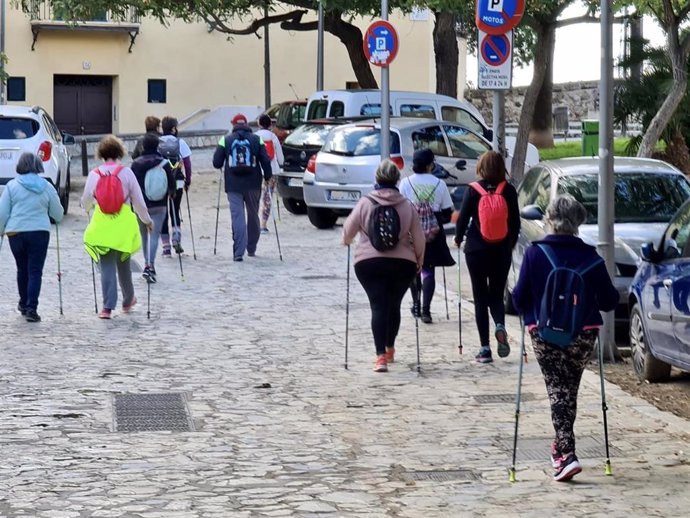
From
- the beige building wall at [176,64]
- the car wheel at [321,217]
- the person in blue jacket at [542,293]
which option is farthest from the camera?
the beige building wall at [176,64]

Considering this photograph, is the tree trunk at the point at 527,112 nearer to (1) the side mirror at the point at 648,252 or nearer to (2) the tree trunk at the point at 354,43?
(1) the side mirror at the point at 648,252

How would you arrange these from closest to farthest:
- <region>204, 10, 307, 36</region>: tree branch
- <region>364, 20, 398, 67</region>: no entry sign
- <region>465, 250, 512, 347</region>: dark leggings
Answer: <region>465, 250, 512, 347</region>: dark leggings < <region>364, 20, 398, 67</region>: no entry sign < <region>204, 10, 307, 36</region>: tree branch

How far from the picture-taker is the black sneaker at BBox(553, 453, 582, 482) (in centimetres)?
802

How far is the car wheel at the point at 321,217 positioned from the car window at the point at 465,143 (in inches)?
85.3

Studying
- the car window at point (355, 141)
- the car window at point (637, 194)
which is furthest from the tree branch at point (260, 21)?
the car window at point (637, 194)

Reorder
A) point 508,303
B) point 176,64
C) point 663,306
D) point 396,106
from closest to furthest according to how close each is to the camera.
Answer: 1. point 663,306
2. point 508,303
3. point 396,106
4. point 176,64

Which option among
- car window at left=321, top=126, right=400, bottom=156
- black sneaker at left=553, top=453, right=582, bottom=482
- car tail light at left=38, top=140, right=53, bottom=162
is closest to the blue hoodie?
Result: black sneaker at left=553, top=453, right=582, bottom=482

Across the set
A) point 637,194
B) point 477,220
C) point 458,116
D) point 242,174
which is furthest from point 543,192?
point 458,116

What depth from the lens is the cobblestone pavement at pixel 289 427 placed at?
7676mm

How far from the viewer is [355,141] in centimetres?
2348

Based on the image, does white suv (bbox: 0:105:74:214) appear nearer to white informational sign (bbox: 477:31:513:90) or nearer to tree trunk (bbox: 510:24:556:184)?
tree trunk (bbox: 510:24:556:184)

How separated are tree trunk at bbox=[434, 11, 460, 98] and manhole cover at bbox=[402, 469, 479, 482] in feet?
85.2

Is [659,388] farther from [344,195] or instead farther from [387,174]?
[344,195]

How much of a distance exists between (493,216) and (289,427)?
3082 mm
